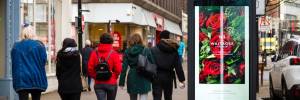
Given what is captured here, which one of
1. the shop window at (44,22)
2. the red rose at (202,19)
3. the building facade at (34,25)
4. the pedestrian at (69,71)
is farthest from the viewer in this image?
the shop window at (44,22)

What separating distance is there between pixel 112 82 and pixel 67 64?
0.86 m

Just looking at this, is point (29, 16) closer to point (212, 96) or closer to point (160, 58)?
point (160, 58)

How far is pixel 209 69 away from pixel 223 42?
0.44 metres

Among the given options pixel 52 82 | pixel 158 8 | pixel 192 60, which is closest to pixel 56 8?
pixel 52 82

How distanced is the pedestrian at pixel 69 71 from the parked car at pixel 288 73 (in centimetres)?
510

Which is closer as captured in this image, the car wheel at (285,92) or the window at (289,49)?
the car wheel at (285,92)

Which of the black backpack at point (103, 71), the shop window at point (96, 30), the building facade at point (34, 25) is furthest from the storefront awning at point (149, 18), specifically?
the black backpack at point (103, 71)

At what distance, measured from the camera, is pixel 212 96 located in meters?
10.5

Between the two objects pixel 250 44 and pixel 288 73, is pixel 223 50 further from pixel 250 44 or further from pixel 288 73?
pixel 288 73

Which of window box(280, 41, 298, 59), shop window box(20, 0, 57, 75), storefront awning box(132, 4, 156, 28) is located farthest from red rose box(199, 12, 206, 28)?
storefront awning box(132, 4, 156, 28)

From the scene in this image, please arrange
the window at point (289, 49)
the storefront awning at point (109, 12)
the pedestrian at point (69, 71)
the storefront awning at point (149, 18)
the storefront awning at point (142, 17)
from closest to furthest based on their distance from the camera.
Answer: the pedestrian at point (69, 71), the window at point (289, 49), the storefront awning at point (109, 12), the storefront awning at point (142, 17), the storefront awning at point (149, 18)

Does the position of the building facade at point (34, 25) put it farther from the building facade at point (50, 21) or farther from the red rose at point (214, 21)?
the red rose at point (214, 21)

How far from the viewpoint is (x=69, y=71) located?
11.1 m

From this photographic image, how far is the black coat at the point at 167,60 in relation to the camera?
12.3m
